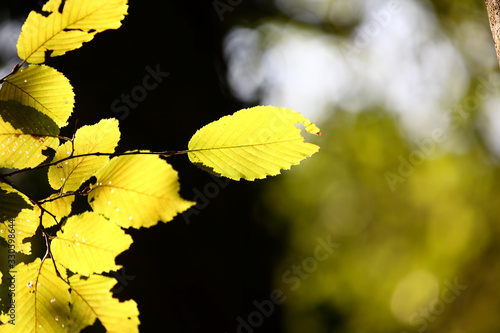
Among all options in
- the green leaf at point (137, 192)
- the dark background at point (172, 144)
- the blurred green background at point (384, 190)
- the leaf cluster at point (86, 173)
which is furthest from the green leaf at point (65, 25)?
the blurred green background at point (384, 190)

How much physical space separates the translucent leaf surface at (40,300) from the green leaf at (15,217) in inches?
1.2

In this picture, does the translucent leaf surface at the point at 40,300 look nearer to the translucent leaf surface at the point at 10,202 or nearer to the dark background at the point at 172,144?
the translucent leaf surface at the point at 10,202

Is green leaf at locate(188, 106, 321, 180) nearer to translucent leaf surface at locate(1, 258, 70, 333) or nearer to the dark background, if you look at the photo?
translucent leaf surface at locate(1, 258, 70, 333)

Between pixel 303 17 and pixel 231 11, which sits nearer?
pixel 231 11

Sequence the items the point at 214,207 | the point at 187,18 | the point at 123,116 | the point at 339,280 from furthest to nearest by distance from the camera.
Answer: the point at 339,280 < the point at 187,18 < the point at 214,207 < the point at 123,116

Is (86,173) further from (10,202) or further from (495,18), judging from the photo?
(495,18)

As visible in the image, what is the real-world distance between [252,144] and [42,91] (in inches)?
8.8

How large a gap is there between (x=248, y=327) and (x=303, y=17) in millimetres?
3000

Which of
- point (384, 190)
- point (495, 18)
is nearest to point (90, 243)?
point (495, 18)

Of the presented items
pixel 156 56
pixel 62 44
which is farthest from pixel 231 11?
pixel 62 44

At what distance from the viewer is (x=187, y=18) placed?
202 centimetres

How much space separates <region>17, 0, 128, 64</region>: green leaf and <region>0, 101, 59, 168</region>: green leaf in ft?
0.16

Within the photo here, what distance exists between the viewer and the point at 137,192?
0.32 meters

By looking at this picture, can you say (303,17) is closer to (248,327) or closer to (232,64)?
(232,64)
